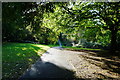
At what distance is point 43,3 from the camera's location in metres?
3.91

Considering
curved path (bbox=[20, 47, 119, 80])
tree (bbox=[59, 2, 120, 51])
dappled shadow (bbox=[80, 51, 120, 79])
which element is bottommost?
dappled shadow (bbox=[80, 51, 120, 79])

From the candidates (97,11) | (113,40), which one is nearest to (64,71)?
(97,11)

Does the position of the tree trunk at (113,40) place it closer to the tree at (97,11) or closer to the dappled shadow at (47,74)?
the tree at (97,11)

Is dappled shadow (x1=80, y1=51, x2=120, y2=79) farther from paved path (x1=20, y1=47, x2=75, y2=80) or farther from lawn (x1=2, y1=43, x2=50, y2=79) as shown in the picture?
lawn (x1=2, y1=43, x2=50, y2=79)

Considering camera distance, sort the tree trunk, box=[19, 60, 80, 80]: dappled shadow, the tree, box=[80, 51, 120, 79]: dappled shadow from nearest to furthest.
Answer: box=[19, 60, 80, 80]: dappled shadow
box=[80, 51, 120, 79]: dappled shadow
the tree
the tree trunk

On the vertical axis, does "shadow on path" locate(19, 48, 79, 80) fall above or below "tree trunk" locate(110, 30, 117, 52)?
below

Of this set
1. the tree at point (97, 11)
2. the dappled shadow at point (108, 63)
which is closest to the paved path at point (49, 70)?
the dappled shadow at point (108, 63)

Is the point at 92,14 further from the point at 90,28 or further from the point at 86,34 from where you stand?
the point at 86,34

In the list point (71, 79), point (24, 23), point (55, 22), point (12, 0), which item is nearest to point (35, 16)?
point (24, 23)

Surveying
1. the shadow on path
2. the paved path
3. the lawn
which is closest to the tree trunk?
the paved path

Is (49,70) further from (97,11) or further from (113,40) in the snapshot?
(113,40)

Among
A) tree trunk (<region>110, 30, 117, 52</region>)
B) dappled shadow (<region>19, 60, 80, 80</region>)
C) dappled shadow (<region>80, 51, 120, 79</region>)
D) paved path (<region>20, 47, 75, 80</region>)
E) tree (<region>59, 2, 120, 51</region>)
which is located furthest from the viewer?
tree trunk (<region>110, 30, 117, 52</region>)

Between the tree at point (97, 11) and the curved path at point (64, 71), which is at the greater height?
the tree at point (97, 11)

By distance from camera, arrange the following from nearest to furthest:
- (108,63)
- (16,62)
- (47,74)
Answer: (47,74), (16,62), (108,63)
